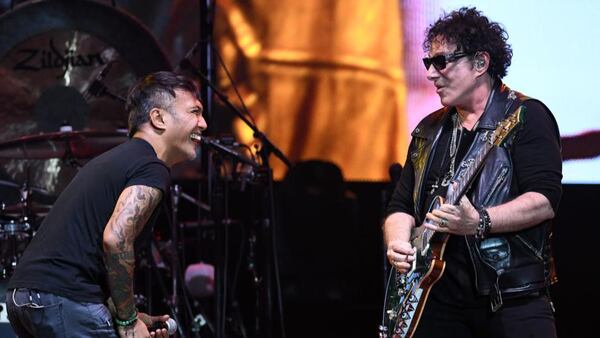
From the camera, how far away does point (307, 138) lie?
6.68 m

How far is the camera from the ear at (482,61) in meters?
3.58

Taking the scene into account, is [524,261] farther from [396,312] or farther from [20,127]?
[20,127]

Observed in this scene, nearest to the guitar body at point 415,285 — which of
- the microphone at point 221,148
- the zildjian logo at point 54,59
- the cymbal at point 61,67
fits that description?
the microphone at point 221,148

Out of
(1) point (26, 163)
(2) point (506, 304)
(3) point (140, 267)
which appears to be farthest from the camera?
(1) point (26, 163)

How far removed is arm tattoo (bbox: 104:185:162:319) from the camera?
3092mm

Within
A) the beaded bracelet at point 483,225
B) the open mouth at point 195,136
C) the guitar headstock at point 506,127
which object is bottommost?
the beaded bracelet at point 483,225

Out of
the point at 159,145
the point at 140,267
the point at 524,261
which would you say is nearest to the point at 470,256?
the point at 524,261

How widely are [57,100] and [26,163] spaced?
0.46 m

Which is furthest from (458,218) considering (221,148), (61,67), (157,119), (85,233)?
(61,67)

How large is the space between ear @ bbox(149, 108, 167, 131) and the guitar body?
1005 millimetres

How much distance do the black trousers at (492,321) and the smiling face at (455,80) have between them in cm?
74

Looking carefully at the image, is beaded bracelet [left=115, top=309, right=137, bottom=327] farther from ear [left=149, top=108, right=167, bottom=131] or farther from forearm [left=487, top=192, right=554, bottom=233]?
forearm [left=487, top=192, right=554, bottom=233]

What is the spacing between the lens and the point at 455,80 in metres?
3.54

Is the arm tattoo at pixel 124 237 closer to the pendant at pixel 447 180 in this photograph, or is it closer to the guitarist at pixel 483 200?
the guitarist at pixel 483 200
